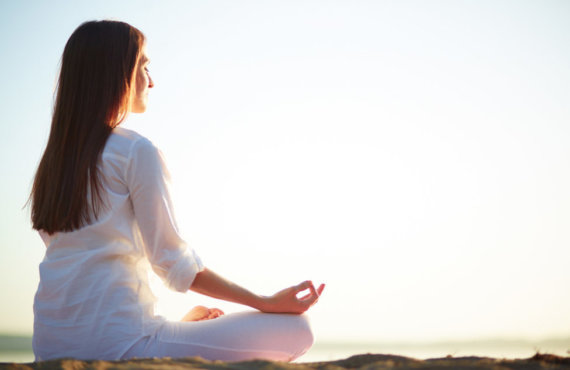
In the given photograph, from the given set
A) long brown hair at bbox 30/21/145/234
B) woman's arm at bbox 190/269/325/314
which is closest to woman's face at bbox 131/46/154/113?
long brown hair at bbox 30/21/145/234

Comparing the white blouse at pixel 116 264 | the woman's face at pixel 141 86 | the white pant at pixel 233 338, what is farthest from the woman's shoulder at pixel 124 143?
the white pant at pixel 233 338

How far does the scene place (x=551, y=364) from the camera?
8.16ft

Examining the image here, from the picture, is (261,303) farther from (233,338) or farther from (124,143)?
(124,143)

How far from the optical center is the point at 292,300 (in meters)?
2.78

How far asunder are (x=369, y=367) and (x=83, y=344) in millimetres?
1064

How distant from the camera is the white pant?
260cm

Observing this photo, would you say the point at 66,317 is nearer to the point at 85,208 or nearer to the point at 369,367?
the point at 85,208

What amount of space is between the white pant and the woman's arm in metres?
0.04

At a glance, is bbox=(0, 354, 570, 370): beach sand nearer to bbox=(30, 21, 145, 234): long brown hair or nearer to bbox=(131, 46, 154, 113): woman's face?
bbox=(30, 21, 145, 234): long brown hair

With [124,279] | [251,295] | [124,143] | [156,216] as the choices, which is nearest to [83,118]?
[124,143]

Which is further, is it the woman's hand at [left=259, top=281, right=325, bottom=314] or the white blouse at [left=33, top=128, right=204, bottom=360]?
the woman's hand at [left=259, top=281, right=325, bottom=314]

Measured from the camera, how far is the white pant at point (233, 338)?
260cm

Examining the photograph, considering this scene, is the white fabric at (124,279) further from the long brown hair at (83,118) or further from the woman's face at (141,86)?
the woman's face at (141,86)

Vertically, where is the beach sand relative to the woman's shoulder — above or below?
below
